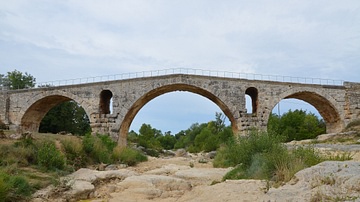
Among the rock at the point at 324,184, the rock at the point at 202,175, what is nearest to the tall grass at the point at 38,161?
the rock at the point at 202,175

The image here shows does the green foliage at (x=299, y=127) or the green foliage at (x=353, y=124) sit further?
the green foliage at (x=299, y=127)

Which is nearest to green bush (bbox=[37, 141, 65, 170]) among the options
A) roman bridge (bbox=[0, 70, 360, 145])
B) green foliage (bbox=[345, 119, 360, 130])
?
roman bridge (bbox=[0, 70, 360, 145])

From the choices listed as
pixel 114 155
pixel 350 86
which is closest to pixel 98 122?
pixel 114 155

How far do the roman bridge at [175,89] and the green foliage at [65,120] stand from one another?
21.3ft

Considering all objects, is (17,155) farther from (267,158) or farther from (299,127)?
(299,127)

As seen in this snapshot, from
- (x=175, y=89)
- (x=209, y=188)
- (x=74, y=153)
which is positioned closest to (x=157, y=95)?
(x=175, y=89)

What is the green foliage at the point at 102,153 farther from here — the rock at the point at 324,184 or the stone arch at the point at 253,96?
the stone arch at the point at 253,96

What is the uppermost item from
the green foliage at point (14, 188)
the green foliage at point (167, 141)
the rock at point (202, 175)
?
the green foliage at point (14, 188)

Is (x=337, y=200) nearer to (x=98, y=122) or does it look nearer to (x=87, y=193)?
(x=87, y=193)

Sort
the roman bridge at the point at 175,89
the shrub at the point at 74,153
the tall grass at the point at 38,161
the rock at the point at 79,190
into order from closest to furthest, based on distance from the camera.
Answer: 1. the tall grass at the point at 38,161
2. the rock at the point at 79,190
3. the shrub at the point at 74,153
4. the roman bridge at the point at 175,89

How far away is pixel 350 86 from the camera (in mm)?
26422

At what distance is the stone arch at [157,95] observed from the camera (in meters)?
24.6

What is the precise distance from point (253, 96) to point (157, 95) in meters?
7.16

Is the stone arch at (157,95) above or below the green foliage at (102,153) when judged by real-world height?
above
